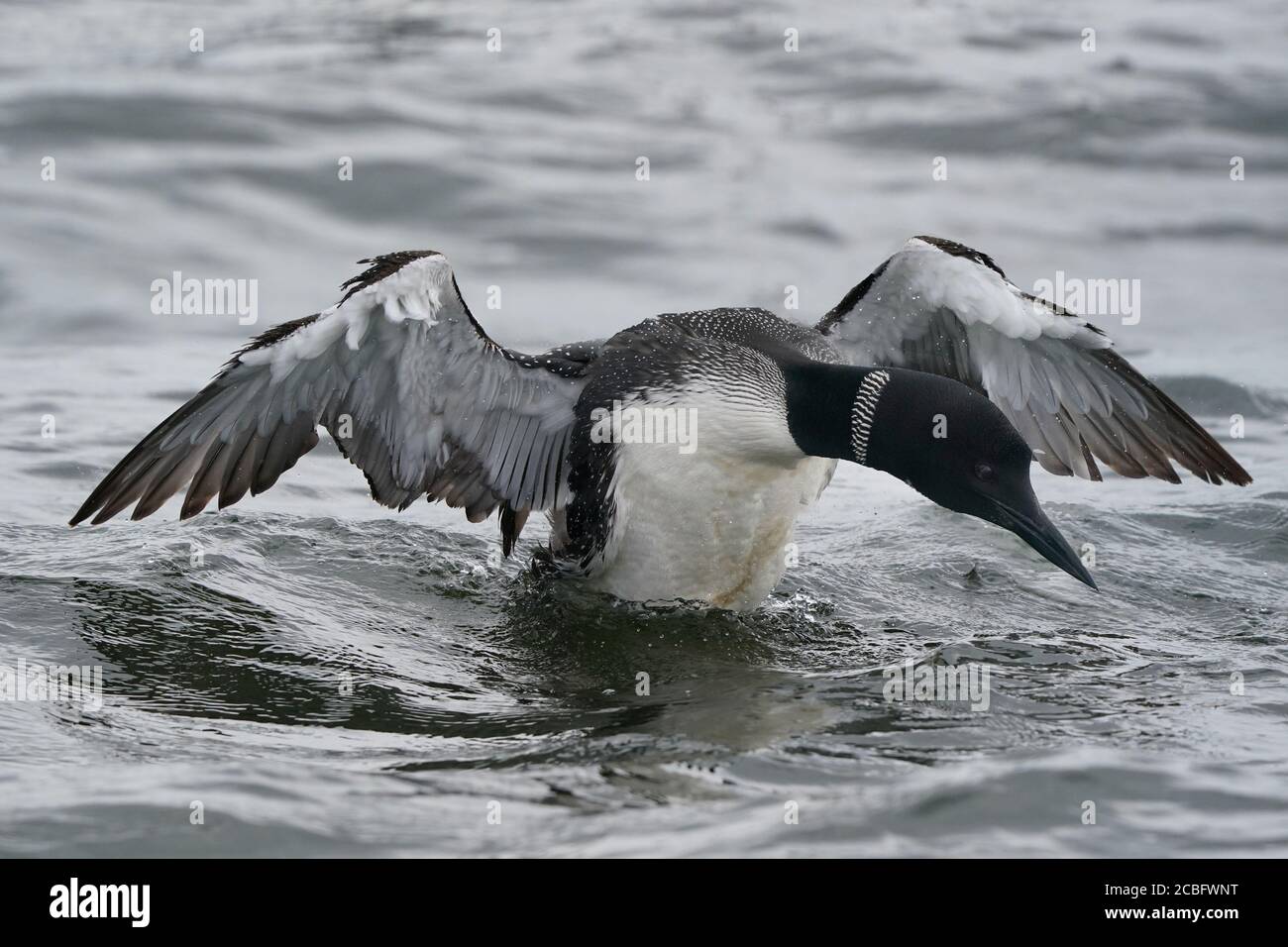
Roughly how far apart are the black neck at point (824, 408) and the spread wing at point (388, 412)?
98 centimetres

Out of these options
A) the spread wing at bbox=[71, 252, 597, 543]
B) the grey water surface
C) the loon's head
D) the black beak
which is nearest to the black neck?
the loon's head

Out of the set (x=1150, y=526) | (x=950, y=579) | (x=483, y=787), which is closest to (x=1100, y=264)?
(x=1150, y=526)

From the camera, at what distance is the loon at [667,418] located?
5938 mm

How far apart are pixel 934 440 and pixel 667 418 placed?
108 centimetres

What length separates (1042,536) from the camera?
17.7 ft

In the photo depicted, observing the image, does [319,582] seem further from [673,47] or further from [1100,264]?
[673,47]

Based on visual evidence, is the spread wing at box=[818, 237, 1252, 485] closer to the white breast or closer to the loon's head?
the white breast

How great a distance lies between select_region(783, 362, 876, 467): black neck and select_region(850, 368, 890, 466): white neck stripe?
0.05ft

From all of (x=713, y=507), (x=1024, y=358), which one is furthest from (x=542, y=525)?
(x=1024, y=358)

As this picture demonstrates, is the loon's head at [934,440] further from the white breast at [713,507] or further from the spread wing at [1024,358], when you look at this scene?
the spread wing at [1024,358]

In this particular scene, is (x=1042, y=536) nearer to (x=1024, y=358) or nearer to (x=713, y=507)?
(x=713, y=507)

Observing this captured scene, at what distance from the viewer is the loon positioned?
19.5 ft

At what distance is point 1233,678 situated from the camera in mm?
5840

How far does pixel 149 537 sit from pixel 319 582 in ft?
2.96
